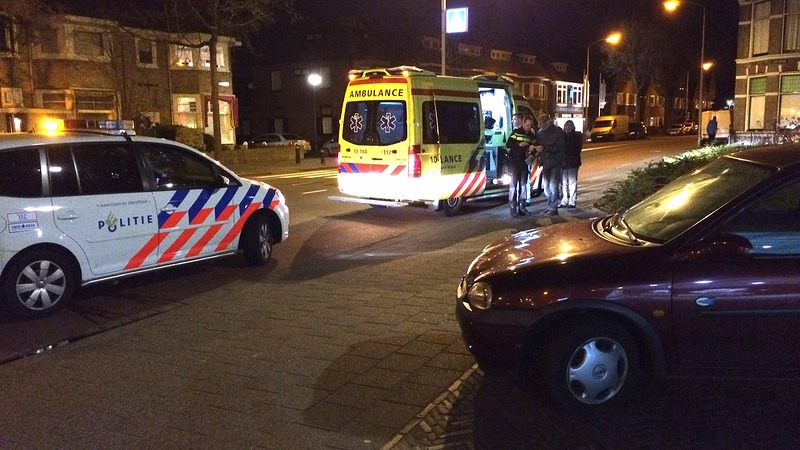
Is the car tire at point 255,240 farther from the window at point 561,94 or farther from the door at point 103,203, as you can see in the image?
the window at point 561,94

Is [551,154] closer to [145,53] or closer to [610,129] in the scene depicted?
[145,53]

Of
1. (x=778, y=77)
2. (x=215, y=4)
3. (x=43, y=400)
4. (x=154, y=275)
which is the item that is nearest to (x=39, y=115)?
(x=215, y=4)

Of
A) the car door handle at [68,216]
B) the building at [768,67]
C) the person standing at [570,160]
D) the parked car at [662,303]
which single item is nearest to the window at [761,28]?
the building at [768,67]

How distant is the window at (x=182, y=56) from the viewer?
3241 cm

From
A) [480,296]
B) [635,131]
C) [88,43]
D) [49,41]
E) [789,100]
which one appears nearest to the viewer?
[480,296]

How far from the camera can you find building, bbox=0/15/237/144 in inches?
1041

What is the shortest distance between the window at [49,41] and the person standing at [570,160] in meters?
23.3

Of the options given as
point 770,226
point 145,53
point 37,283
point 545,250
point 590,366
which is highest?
point 145,53

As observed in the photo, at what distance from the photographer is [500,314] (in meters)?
4.23

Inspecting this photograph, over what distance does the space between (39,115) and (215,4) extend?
8.68m

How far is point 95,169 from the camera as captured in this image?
685 centimetres

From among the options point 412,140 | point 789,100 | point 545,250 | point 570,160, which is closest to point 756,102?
point 789,100

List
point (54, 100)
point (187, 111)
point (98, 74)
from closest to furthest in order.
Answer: point (54, 100) → point (98, 74) → point (187, 111)

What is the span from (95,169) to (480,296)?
443 centimetres
